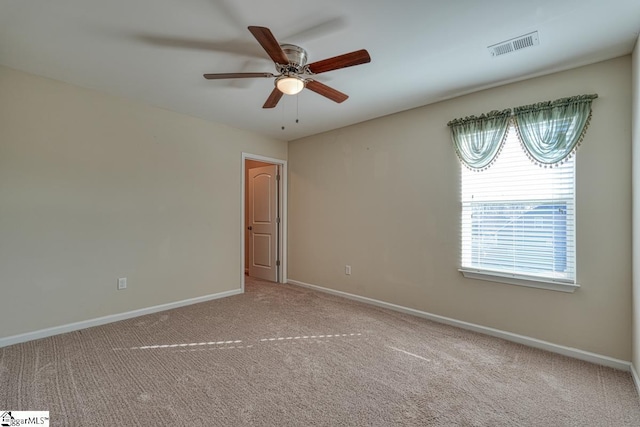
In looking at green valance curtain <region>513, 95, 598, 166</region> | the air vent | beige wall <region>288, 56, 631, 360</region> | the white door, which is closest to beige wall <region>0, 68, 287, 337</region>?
the white door

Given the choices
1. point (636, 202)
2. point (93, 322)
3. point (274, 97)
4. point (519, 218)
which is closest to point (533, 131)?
point (519, 218)

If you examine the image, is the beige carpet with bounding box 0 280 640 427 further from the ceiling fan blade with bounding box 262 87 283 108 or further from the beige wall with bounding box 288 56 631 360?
the ceiling fan blade with bounding box 262 87 283 108

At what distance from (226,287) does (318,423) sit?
2.93m

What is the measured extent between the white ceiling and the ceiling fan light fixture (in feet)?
0.87

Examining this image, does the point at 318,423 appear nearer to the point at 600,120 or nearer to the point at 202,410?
the point at 202,410

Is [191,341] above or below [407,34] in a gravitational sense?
below

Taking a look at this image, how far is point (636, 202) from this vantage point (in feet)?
6.89

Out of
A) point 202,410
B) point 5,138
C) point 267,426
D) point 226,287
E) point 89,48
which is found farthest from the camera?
point 226,287

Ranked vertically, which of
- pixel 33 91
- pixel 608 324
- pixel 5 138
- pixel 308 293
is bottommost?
pixel 308 293

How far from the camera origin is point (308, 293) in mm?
4426

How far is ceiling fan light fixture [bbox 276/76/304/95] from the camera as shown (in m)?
2.23

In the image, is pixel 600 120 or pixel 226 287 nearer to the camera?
pixel 600 120

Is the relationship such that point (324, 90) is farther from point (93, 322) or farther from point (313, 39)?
point (93, 322)

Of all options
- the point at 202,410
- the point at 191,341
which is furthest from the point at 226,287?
the point at 202,410
